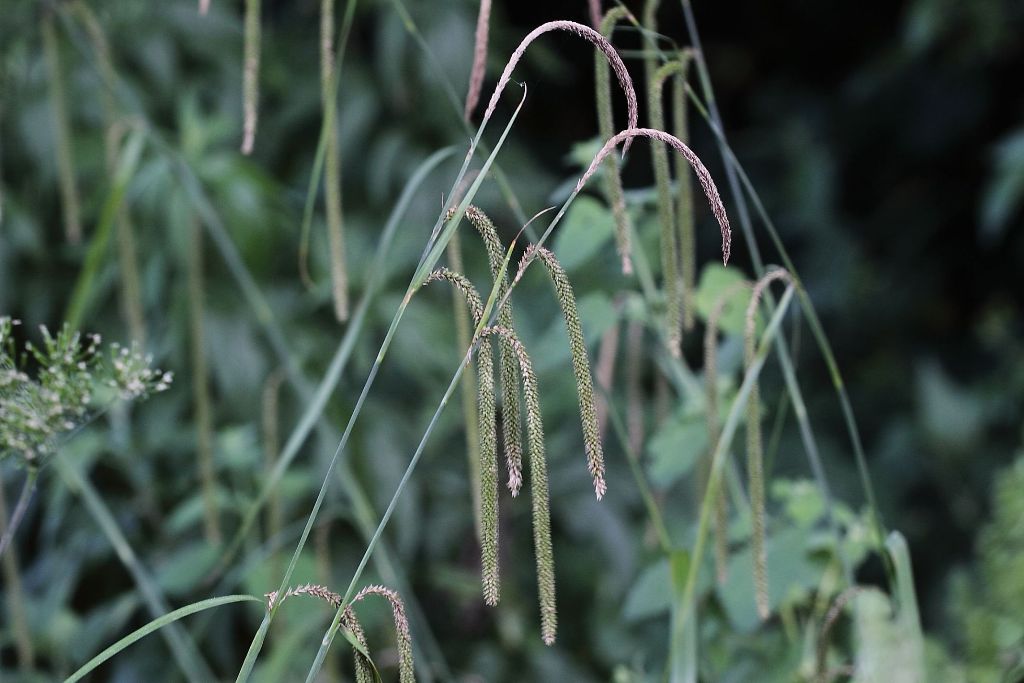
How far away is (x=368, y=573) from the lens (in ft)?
4.76

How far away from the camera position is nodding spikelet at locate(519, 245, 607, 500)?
0.37 m

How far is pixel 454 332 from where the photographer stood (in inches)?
58.9

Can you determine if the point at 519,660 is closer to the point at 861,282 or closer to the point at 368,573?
the point at 368,573

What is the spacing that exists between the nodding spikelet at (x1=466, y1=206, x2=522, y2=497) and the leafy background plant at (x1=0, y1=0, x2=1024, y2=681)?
0.27 metres

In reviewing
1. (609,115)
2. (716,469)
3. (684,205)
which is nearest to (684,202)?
(684,205)

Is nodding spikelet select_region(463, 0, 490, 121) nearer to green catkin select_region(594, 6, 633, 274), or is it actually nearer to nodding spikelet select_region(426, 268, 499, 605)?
green catkin select_region(594, 6, 633, 274)

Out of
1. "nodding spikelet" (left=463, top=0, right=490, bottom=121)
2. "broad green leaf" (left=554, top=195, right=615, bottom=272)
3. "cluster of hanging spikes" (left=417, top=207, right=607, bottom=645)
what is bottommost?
"broad green leaf" (left=554, top=195, right=615, bottom=272)

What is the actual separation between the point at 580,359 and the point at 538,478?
1.8 inches

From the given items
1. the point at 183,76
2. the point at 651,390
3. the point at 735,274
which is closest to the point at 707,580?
the point at 735,274

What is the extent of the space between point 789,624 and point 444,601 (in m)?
0.73

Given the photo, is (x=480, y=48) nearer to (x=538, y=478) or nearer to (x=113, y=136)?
(x=538, y=478)

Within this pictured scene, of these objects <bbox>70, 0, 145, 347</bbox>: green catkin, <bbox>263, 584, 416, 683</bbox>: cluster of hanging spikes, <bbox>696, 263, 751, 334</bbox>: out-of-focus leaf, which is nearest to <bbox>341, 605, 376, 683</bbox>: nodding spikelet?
<bbox>263, 584, 416, 683</bbox>: cluster of hanging spikes

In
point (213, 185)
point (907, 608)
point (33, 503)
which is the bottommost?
point (33, 503)

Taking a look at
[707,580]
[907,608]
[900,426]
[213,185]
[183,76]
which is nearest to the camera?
[907,608]
